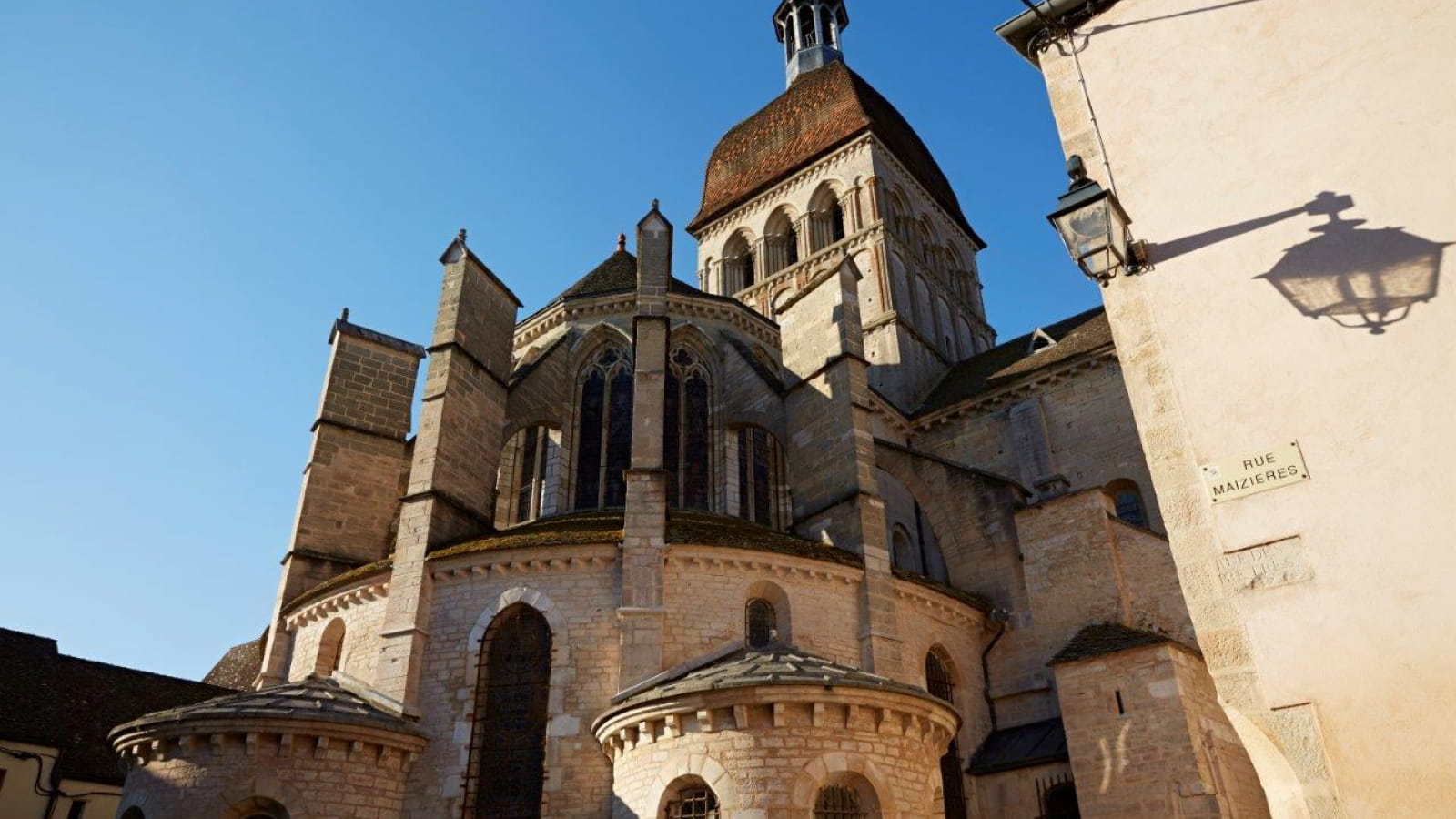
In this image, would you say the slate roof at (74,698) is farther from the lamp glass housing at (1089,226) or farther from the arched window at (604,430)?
the lamp glass housing at (1089,226)

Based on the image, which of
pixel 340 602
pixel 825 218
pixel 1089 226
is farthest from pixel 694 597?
pixel 825 218

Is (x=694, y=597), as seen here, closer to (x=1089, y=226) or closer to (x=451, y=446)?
(x=451, y=446)

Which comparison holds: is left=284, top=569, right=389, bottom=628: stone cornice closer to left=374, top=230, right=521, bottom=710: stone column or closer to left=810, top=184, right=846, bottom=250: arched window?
left=374, top=230, right=521, bottom=710: stone column

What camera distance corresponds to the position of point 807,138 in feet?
103

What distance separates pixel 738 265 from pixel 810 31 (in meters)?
11.0

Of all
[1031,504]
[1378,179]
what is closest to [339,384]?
[1031,504]

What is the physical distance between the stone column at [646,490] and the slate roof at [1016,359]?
29.3ft

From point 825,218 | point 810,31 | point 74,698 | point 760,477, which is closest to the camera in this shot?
point 74,698

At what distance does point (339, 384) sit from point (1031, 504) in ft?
38.6

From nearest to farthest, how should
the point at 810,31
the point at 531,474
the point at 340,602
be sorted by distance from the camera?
the point at 340,602
the point at 531,474
the point at 810,31

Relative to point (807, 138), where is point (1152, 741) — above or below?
below

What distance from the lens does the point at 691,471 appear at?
18188 mm

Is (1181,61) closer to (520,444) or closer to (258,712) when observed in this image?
(258,712)

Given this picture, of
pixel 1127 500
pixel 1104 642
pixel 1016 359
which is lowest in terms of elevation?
pixel 1104 642
